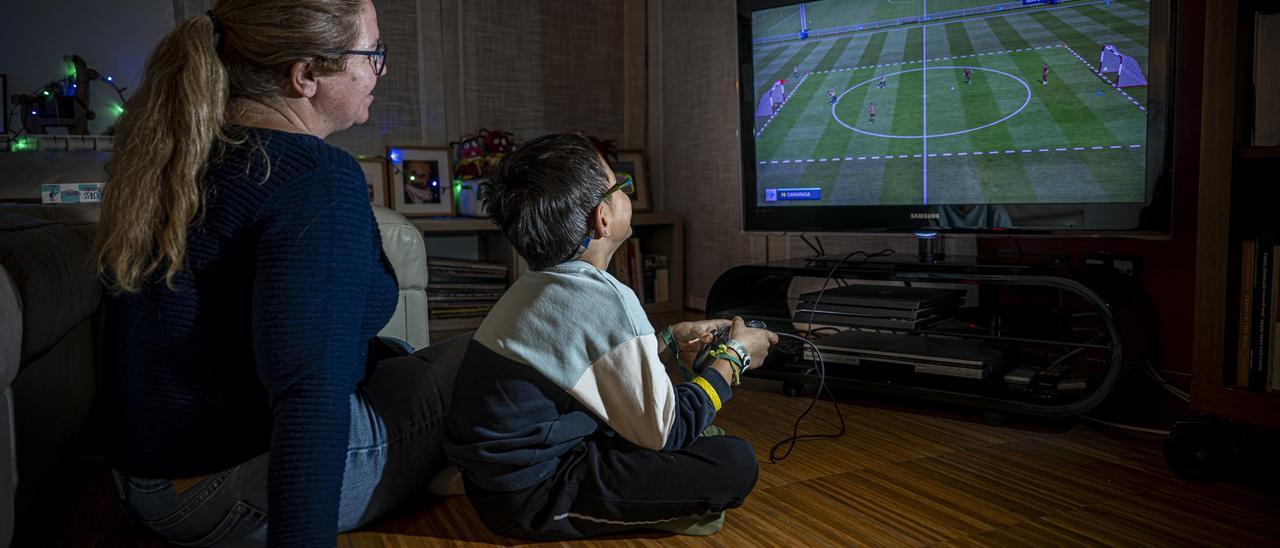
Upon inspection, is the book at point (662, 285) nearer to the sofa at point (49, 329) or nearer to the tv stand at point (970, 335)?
the tv stand at point (970, 335)

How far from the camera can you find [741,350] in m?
1.54

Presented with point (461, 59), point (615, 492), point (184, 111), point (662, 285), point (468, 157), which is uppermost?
point (461, 59)

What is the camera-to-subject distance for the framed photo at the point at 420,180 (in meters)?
3.66

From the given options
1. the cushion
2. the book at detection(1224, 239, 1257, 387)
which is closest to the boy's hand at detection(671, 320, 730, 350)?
the cushion

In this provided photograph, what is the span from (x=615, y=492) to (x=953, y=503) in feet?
2.14

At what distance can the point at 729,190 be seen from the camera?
12.1ft

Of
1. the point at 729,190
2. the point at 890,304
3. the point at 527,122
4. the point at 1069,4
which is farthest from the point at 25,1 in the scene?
the point at 1069,4

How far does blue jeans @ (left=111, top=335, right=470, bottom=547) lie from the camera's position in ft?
4.16

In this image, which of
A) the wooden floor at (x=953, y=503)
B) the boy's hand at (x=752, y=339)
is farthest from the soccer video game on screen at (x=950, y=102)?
the boy's hand at (x=752, y=339)

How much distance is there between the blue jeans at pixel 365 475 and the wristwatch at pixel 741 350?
1.57 feet

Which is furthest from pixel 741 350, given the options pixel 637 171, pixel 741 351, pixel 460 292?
pixel 637 171

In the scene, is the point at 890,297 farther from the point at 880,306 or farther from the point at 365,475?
the point at 365,475

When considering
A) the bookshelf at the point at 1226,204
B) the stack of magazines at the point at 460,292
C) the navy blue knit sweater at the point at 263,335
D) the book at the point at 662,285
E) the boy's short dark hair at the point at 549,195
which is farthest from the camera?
the book at the point at 662,285

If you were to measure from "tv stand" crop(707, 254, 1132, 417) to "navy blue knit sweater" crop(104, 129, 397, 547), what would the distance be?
1.39 meters
